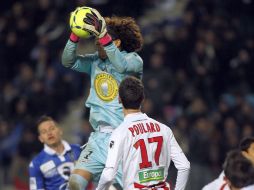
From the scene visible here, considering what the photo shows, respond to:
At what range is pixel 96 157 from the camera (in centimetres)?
866

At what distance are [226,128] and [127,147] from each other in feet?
21.9

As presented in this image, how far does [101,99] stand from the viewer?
8820mm

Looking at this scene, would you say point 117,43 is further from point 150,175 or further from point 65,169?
point 65,169

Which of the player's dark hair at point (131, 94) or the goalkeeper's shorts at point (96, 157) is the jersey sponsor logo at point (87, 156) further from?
the player's dark hair at point (131, 94)

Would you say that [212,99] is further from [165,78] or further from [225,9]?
[225,9]

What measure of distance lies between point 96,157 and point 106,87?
2.21ft

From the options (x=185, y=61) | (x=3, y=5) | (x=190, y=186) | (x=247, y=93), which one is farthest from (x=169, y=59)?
(x=3, y=5)

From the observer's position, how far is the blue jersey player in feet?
33.2

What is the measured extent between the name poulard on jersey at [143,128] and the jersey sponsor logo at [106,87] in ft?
3.38

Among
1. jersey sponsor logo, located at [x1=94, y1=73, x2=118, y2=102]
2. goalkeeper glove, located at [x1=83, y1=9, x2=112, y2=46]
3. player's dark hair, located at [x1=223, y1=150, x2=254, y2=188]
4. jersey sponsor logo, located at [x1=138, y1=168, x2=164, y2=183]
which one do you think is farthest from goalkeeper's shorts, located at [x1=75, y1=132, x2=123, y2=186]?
player's dark hair, located at [x1=223, y1=150, x2=254, y2=188]

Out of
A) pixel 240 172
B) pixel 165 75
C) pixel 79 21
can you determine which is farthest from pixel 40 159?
pixel 165 75

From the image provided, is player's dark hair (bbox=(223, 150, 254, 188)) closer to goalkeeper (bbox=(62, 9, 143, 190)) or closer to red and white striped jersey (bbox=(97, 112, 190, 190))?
red and white striped jersey (bbox=(97, 112, 190, 190))

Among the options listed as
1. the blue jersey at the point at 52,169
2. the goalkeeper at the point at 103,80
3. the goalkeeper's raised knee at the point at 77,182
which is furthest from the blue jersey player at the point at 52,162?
the goalkeeper's raised knee at the point at 77,182

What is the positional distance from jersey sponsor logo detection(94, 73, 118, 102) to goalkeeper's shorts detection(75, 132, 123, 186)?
1.15 ft
